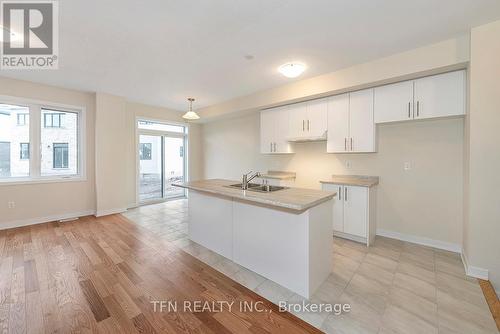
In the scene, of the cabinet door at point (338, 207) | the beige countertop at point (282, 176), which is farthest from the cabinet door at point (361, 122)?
the beige countertop at point (282, 176)

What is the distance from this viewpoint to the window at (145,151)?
18.1 ft

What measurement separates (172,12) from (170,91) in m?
2.53

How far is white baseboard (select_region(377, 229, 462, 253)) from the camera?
9.44ft

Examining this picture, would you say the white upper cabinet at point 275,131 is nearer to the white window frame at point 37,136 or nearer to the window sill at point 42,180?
the white window frame at point 37,136

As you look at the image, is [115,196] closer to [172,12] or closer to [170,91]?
[170,91]

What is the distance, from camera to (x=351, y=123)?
3.35 metres

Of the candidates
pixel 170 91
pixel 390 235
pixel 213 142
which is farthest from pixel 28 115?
pixel 390 235

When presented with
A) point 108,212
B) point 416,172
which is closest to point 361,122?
point 416,172

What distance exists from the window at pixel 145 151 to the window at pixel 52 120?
5.46ft

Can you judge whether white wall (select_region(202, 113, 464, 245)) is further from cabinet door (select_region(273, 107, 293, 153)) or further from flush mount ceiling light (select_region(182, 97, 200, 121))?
flush mount ceiling light (select_region(182, 97, 200, 121))

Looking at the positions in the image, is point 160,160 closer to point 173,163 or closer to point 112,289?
point 173,163

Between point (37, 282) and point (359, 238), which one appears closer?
point (37, 282)

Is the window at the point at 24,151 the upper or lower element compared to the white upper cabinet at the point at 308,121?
lower

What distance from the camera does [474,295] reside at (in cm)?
194
